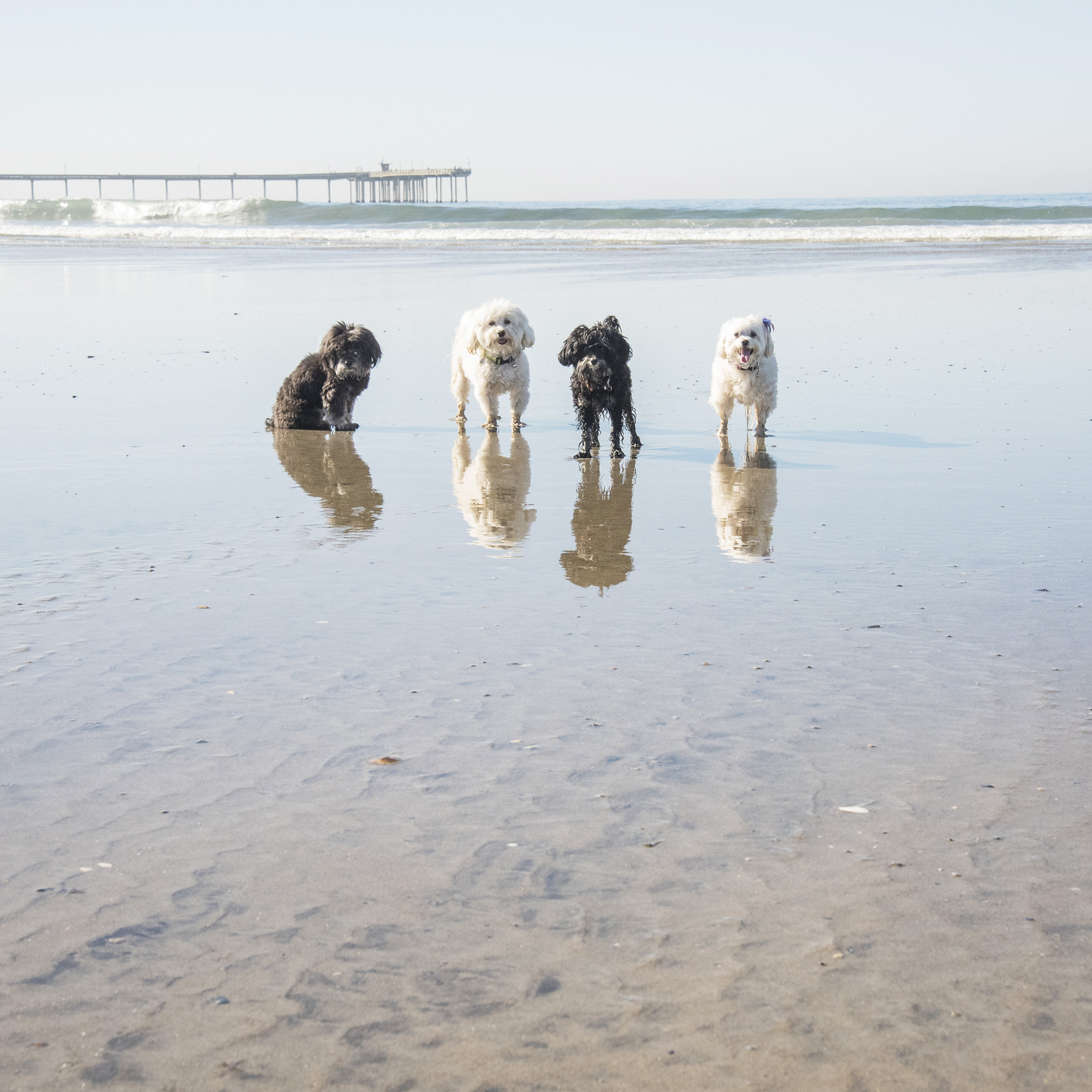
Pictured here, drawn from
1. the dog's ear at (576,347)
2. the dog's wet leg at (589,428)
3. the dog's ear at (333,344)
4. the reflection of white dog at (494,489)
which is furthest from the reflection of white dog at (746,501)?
the dog's ear at (333,344)

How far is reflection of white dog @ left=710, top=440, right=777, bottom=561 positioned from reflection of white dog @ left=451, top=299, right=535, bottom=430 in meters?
1.84

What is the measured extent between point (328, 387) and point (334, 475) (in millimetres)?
1653

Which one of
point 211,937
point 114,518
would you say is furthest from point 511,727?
point 114,518

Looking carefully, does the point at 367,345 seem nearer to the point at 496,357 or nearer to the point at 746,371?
the point at 496,357

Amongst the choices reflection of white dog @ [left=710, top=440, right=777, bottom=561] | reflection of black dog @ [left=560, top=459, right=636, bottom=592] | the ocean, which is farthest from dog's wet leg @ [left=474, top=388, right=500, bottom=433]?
the ocean

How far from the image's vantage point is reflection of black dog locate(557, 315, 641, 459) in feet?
27.4

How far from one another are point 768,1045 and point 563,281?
20271 mm

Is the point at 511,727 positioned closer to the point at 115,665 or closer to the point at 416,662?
the point at 416,662

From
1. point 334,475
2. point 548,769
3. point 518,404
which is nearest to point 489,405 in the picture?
point 518,404

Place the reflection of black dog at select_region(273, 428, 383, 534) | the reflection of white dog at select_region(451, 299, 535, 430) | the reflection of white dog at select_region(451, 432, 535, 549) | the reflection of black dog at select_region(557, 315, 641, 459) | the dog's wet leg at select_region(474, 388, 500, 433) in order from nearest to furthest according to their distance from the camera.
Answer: the reflection of white dog at select_region(451, 432, 535, 549), the reflection of black dog at select_region(273, 428, 383, 534), the reflection of black dog at select_region(557, 315, 641, 459), the reflection of white dog at select_region(451, 299, 535, 430), the dog's wet leg at select_region(474, 388, 500, 433)

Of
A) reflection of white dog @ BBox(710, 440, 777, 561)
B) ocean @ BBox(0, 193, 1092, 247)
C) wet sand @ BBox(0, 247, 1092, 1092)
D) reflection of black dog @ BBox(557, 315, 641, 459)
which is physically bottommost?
wet sand @ BBox(0, 247, 1092, 1092)

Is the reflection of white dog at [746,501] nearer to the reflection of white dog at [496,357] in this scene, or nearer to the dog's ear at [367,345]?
the reflection of white dog at [496,357]

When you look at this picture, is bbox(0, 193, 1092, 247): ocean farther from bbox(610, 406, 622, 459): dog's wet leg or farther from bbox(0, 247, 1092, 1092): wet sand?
bbox(0, 247, 1092, 1092): wet sand

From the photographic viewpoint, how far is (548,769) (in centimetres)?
340
